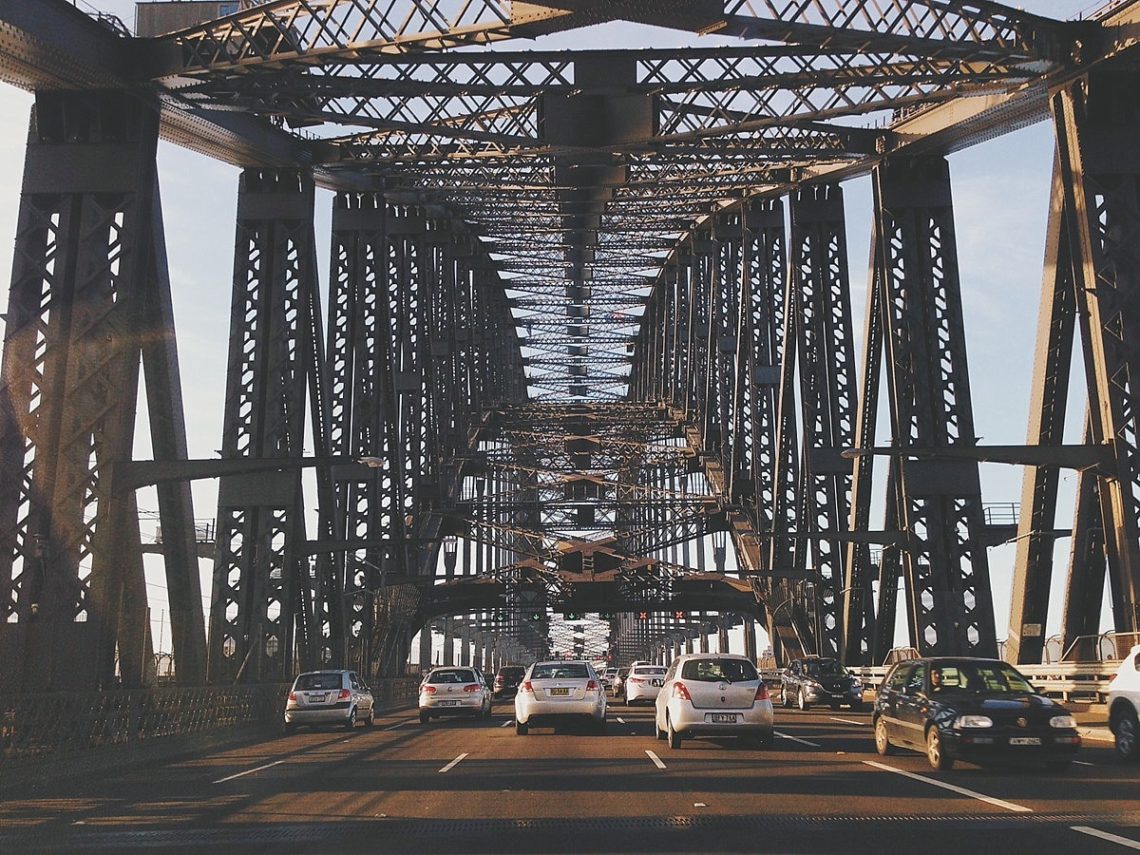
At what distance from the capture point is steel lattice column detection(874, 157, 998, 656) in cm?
3444

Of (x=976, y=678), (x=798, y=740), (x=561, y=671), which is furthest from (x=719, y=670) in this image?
(x=561, y=671)

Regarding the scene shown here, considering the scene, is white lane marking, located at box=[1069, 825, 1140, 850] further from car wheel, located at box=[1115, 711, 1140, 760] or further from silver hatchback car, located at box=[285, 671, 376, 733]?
silver hatchback car, located at box=[285, 671, 376, 733]

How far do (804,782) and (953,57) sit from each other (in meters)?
19.3

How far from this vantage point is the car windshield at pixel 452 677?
36188 mm

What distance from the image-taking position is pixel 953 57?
2922 cm

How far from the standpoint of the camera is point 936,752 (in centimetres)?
1703

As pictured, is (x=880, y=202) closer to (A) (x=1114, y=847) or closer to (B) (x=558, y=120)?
(B) (x=558, y=120)

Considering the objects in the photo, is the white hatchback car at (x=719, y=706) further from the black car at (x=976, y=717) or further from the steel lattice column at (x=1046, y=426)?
the steel lattice column at (x=1046, y=426)

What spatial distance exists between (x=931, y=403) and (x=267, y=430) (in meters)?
17.8

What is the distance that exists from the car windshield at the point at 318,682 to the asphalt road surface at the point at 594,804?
9365 mm

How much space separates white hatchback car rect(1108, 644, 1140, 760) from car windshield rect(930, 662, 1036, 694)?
1.16 meters

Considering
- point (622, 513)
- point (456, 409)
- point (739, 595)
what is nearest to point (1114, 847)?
point (739, 595)

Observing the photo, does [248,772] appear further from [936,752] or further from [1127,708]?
[1127,708]

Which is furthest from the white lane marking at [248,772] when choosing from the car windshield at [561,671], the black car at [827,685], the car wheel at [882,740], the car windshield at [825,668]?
the car windshield at [825,668]
